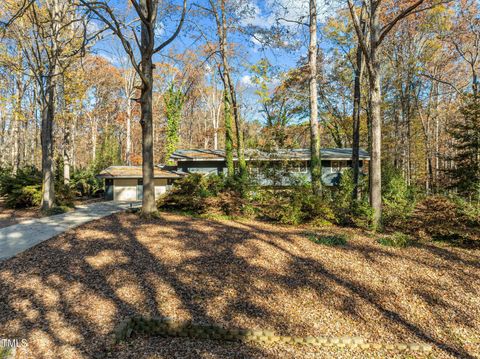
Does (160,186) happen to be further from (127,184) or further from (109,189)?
(109,189)

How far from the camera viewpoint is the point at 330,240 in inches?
257

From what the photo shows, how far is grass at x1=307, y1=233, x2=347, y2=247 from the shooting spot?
6387 mm

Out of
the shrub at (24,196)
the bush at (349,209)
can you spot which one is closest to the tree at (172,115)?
the shrub at (24,196)

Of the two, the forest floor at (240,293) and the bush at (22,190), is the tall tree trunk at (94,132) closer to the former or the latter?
the bush at (22,190)

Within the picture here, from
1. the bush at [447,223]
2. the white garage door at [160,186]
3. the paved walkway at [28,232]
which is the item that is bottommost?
the paved walkway at [28,232]

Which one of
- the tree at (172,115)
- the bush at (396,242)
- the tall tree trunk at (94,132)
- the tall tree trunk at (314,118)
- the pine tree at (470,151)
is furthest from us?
the tall tree trunk at (94,132)

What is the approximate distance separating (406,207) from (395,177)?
5.73 metres

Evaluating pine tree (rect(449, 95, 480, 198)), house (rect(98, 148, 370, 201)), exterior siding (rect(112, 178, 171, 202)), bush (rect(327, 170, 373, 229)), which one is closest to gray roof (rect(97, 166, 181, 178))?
house (rect(98, 148, 370, 201))

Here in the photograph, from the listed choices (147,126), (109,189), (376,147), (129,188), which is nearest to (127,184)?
(129,188)

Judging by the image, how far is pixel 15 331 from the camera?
10.7ft

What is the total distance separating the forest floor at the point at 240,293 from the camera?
326cm

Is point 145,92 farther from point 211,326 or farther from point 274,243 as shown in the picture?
point 211,326

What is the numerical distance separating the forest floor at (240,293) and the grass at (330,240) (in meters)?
0.25

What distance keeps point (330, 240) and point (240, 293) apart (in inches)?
127
